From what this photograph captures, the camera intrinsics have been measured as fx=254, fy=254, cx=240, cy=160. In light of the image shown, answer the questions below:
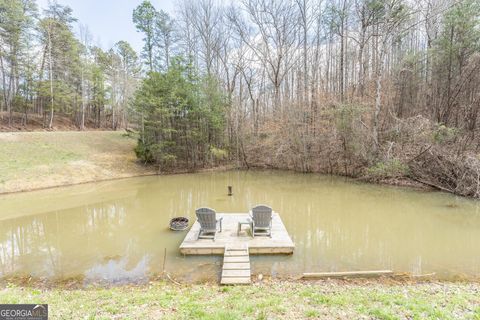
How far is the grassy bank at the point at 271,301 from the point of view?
11.0 feet

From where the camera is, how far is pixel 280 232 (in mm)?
7230

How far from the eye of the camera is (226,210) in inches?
401

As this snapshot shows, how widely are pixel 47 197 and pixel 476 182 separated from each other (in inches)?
773

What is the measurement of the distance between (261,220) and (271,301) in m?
3.23

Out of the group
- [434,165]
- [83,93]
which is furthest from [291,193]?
[83,93]

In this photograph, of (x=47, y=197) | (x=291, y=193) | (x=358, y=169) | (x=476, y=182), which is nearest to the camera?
(x=476, y=182)

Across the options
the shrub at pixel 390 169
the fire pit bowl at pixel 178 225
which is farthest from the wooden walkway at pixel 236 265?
the shrub at pixel 390 169

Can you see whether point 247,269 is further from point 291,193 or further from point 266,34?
point 266,34

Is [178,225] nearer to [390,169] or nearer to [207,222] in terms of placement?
[207,222]

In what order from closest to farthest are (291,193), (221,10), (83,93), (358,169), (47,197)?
(47,197)
(291,193)
(358,169)
(221,10)
(83,93)

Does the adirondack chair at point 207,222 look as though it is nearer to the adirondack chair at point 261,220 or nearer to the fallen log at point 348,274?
the adirondack chair at point 261,220

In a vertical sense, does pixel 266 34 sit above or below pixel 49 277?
above

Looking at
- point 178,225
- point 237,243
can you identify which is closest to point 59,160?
point 178,225

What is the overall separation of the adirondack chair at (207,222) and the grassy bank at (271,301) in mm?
2115
